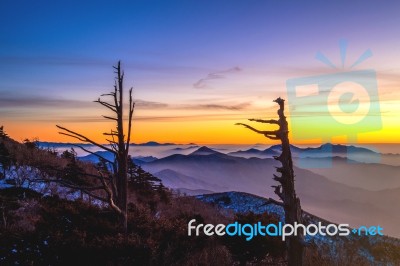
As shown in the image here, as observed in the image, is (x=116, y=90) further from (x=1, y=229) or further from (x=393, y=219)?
(x=393, y=219)

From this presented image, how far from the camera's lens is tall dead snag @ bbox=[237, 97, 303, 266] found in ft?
34.1

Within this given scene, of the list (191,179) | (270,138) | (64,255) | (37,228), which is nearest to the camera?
(64,255)

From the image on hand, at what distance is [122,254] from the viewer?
981 cm

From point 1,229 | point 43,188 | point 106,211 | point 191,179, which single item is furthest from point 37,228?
point 191,179

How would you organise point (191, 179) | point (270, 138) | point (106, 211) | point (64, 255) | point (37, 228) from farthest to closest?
point (191, 179) → point (106, 211) → point (37, 228) → point (270, 138) → point (64, 255)

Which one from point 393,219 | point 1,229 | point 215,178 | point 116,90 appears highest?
point 116,90

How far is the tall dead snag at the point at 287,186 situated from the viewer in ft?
34.1

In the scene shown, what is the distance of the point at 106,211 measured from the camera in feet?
47.7

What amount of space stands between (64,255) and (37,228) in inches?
94.0

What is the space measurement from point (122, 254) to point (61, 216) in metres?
4.60

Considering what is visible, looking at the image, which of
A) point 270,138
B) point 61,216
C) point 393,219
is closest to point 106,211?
point 61,216

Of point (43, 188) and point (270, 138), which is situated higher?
point (270, 138)

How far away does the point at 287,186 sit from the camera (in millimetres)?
10430

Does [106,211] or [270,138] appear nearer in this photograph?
[270,138]
